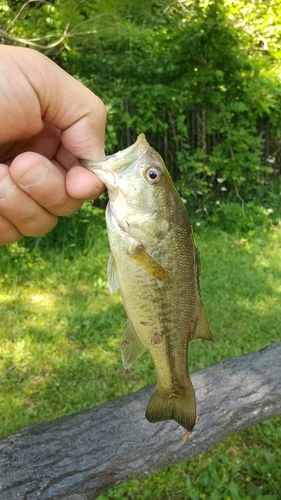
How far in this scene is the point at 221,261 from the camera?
610 centimetres

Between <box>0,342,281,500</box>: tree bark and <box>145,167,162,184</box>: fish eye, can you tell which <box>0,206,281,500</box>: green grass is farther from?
<box>145,167,162,184</box>: fish eye

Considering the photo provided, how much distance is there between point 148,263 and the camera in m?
1.61

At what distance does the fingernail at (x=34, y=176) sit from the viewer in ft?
5.88

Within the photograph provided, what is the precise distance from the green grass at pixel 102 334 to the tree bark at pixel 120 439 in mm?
630

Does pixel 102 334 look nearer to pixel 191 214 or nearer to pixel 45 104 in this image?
pixel 45 104

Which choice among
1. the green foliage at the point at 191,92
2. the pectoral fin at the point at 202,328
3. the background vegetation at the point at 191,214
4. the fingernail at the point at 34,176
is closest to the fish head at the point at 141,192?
the fingernail at the point at 34,176

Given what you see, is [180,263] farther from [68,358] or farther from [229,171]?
[229,171]

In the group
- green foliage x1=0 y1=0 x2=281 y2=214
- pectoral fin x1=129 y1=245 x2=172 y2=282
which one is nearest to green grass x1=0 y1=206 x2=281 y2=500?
green foliage x1=0 y1=0 x2=281 y2=214

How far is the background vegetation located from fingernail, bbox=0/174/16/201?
7.62 feet

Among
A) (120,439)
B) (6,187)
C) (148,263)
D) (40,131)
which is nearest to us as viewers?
(148,263)

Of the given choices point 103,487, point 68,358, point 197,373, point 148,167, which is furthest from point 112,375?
point 148,167

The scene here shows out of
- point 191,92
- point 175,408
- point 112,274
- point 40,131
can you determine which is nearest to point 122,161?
point 112,274

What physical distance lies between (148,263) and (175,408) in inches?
27.5

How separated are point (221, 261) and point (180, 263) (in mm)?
4545
